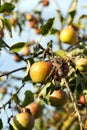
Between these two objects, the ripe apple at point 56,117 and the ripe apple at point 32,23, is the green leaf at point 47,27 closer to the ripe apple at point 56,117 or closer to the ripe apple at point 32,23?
the ripe apple at point 32,23

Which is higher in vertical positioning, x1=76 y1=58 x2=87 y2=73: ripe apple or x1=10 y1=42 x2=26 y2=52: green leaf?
x1=10 y1=42 x2=26 y2=52: green leaf

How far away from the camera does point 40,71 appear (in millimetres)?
1904

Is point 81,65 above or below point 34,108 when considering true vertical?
above

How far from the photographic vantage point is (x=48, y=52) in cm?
198

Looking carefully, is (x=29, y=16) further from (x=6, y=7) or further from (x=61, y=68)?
(x=61, y=68)

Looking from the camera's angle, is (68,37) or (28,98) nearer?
(28,98)

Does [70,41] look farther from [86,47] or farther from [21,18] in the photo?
[21,18]

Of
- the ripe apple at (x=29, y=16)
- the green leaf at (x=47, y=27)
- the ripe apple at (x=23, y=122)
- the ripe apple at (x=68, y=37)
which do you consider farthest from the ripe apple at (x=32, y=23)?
the ripe apple at (x=23, y=122)

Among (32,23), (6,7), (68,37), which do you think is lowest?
(32,23)

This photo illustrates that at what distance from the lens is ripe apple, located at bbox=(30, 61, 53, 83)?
1904 mm

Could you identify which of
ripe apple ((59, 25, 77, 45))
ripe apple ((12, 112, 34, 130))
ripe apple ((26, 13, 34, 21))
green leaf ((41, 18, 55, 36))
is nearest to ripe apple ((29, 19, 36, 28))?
ripe apple ((26, 13, 34, 21))

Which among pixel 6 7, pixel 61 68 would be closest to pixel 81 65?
pixel 61 68

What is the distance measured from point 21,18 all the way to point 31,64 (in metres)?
3.22

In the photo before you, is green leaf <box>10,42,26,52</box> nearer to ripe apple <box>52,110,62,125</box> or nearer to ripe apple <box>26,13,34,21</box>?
ripe apple <box>26,13,34,21</box>
